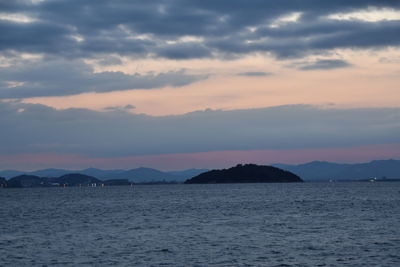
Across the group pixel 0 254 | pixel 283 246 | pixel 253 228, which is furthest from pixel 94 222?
pixel 283 246

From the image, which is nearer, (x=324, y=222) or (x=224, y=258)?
(x=224, y=258)

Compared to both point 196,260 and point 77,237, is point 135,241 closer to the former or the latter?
point 77,237

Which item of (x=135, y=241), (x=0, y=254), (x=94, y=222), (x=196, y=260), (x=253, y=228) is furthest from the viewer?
(x=94, y=222)

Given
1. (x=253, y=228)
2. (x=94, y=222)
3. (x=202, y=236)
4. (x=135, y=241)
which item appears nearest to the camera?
(x=135, y=241)

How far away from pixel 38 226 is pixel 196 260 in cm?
4802

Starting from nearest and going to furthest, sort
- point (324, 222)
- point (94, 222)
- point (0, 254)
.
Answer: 1. point (0, 254)
2. point (324, 222)
3. point (94, 222)

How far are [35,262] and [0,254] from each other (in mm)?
7503

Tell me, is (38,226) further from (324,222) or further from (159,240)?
(324,222)

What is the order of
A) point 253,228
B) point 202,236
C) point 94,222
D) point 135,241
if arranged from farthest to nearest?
point 94,222, point 253,228, point 202,236, point 135,241

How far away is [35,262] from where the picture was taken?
173 feet

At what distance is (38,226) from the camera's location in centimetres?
9194

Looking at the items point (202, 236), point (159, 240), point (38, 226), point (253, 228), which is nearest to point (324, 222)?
point (253, 228)

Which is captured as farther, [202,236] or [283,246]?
[202,236]

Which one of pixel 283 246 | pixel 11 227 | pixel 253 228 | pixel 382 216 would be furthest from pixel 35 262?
pixel 382 216
